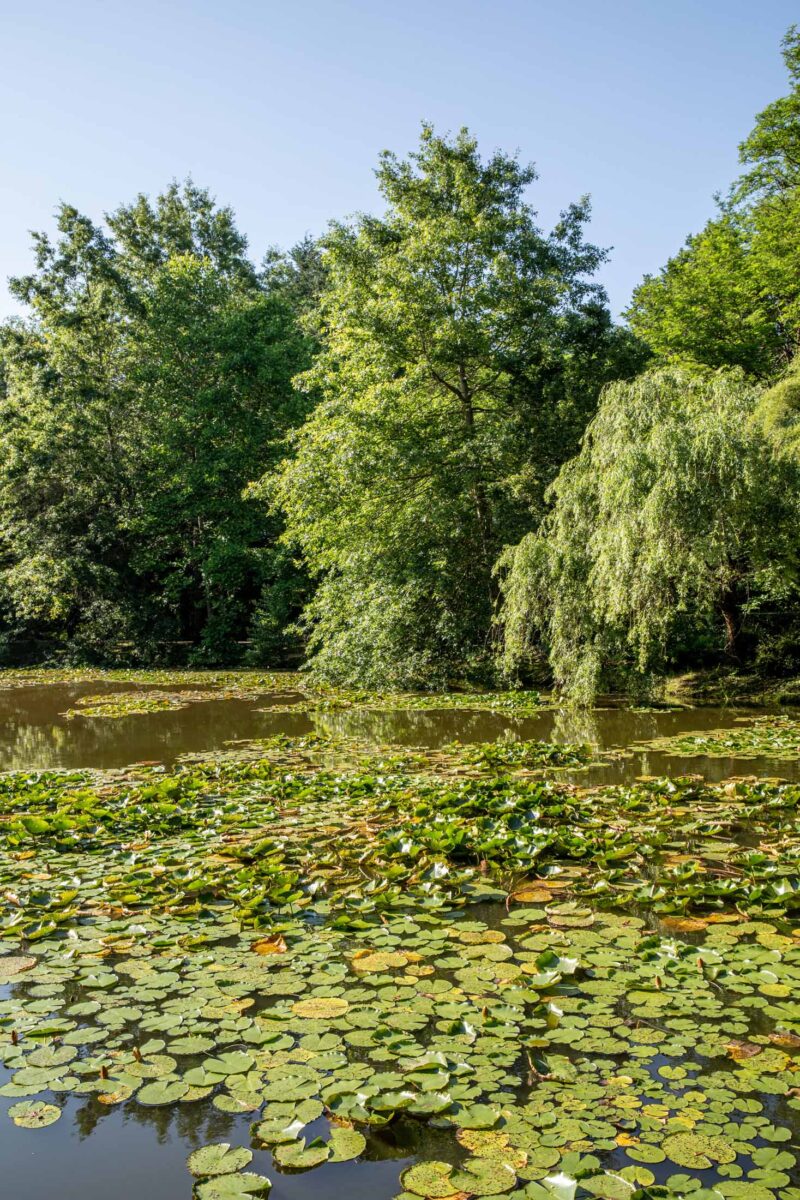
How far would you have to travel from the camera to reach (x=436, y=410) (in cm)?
1596

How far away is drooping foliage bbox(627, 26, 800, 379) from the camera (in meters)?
19.3

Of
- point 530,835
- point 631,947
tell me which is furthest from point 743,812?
point 631,947

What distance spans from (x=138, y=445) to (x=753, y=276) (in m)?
16.1

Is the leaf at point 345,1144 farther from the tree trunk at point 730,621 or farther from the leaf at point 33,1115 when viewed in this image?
the tree trunk at point 730,621

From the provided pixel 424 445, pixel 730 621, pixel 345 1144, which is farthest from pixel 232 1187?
pixel 424 445

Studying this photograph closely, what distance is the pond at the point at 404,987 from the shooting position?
2295 millimetres

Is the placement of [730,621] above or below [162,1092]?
above

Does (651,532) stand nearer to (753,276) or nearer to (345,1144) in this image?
(345,1144)

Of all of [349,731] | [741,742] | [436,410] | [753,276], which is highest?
[753,276]

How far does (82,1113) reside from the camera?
2.55 meters

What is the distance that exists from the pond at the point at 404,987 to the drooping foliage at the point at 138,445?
15.1 m

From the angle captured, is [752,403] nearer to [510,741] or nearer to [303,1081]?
[510,741]

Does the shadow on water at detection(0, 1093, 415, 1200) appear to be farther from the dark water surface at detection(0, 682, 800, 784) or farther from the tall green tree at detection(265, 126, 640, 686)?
the tall green tree at detection(265, 126, 640, 686)

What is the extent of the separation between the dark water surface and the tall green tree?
273 cm
